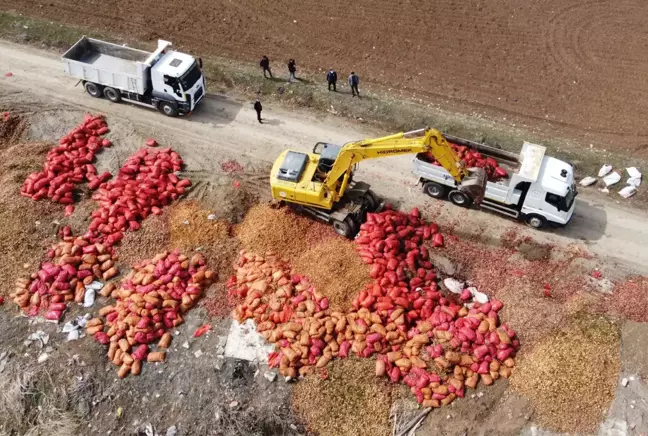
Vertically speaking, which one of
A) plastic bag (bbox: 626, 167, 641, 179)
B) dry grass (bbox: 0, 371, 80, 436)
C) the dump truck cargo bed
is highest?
the dump truck cargo bed

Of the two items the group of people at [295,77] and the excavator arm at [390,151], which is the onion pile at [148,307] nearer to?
the excavator arm at [390,151]

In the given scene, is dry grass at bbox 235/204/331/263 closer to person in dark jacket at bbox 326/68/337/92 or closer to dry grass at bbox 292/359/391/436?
dry grass at bbox 292/359/391/436

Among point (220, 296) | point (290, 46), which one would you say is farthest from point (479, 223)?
point (290, 46)

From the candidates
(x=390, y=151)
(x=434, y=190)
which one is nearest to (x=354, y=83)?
(x=434, y=190)

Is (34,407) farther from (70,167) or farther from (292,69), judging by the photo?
(292,69)

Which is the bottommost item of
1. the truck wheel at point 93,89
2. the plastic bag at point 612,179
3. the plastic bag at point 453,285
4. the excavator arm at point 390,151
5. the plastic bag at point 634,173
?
the plastic bag at point 453,285

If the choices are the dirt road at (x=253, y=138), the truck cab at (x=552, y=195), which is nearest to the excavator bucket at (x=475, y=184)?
the dirt road at (x=253, y=138)

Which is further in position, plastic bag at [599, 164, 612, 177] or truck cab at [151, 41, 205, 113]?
truck cab at [151, 41, 205, 113]

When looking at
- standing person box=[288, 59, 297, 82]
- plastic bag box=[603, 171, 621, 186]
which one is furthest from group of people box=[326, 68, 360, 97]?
plastic bag box=[603, 171, 621, 186]
